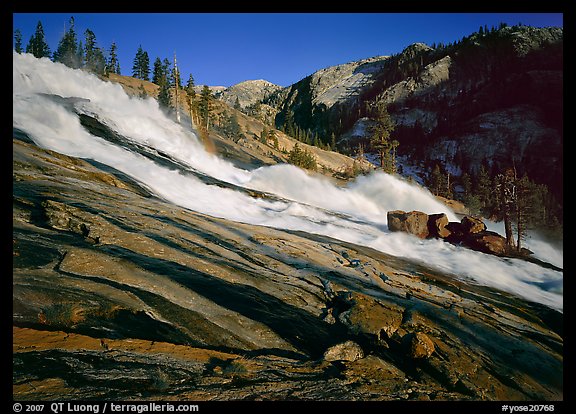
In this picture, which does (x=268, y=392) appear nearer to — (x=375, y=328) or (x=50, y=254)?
(x=375, y=328)

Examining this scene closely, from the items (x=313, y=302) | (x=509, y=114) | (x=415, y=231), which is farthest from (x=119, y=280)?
(x=509, y=114)

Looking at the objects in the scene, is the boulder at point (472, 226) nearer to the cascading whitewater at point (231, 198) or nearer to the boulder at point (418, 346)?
the cascading whitewater at point (231, 198)

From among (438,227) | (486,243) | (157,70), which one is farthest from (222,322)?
(157,70)

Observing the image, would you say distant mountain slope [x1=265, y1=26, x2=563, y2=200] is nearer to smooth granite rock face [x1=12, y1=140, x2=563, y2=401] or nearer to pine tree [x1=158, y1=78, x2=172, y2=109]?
pine tree [x1=158, y1=78, x2=172, y2=109]

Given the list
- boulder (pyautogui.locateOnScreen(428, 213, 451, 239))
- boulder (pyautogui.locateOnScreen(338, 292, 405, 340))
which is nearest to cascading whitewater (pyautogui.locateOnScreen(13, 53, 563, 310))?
boulder (pyautogui.locateOnScreen(428, 213, 451, 239))

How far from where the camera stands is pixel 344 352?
24.1 feet

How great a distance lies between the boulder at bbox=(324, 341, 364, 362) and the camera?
719 cm

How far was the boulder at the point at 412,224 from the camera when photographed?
83.5ft

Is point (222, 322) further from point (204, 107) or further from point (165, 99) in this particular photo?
point (165, 99)

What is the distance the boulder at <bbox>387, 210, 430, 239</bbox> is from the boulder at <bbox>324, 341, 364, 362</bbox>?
787 inches

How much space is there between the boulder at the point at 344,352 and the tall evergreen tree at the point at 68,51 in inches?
4553

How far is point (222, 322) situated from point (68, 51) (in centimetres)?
11786
